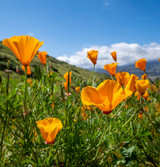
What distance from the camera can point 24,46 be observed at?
786mm

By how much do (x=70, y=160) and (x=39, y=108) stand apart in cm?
39

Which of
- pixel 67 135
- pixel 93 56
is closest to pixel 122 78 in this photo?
pixel 93 56

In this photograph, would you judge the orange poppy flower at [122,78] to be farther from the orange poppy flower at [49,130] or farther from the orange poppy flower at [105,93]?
the orange poppy flower at [49,130]

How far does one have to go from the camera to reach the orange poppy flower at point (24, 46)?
2.56ft

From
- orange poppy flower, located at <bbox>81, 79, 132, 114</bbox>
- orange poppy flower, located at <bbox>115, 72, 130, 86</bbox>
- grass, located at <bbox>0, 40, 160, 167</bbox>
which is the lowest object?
grass, located at <bbox>0, 40, 160, 167</bbox>

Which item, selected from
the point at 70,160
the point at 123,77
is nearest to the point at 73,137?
the point at 70,160

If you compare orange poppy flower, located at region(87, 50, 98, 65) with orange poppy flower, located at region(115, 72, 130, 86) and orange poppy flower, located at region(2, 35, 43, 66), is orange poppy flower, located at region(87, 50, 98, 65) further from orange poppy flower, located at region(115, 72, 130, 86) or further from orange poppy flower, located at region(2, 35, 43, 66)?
orange poppy flower, located at region(2, 35, 43, 66)

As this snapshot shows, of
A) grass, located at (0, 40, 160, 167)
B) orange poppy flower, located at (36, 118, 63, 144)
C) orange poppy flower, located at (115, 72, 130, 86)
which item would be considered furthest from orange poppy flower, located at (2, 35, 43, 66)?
orange poppy flower, located at (115, 72, 130, 86)

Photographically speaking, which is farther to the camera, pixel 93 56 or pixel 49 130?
pixel 93 56

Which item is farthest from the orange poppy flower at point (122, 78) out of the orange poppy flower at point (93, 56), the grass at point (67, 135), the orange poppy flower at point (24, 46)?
the orange poppy flower at point (24, 46)

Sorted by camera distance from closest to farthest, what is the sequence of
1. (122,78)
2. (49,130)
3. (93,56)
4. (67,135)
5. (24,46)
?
(49,130), (24,46), (67,135), (122,78), (93,56)

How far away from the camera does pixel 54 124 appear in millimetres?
685

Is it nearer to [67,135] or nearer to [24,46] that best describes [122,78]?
[67,135]

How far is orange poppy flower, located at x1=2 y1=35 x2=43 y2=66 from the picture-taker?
78 centimetres
